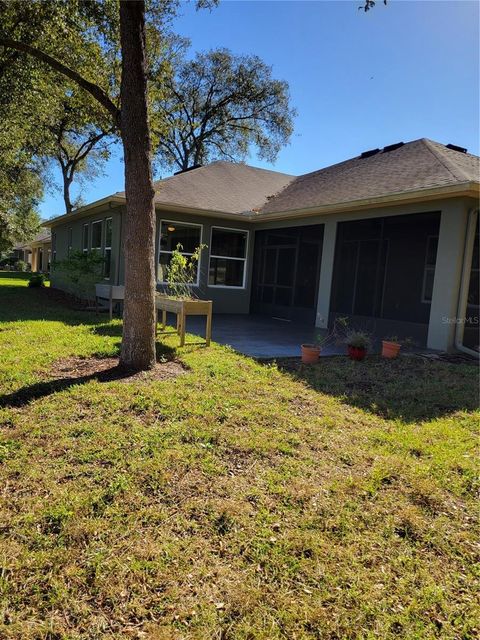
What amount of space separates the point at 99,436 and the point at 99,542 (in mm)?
1256

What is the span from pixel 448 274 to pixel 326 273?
3311 millimetres

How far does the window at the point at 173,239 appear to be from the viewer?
38.1 feet

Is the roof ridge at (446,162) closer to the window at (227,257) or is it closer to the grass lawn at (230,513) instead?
the grass lawn at (230,513)

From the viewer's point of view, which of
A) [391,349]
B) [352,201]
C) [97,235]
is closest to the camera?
[391,349]

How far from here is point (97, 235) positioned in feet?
47.2

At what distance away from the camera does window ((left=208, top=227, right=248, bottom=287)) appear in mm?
12562

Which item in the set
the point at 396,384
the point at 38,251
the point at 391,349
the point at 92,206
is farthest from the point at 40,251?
the point at 396,384

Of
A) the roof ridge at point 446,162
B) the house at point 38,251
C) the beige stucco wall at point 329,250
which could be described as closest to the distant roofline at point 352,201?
the roof ridge at point 446,162

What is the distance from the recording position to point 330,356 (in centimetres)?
712

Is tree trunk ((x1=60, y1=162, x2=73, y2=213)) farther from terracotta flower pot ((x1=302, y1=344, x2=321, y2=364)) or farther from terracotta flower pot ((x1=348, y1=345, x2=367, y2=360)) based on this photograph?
terracotta flower pot ((x1=348, y1=345, x2=367, y2=360))

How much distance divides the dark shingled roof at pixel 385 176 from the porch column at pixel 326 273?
29.3 inches

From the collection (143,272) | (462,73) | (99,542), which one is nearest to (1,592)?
(99,542)

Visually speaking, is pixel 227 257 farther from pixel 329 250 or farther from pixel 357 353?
pixel 357 353

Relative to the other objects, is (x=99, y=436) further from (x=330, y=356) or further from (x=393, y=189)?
(x=393, y=189)
